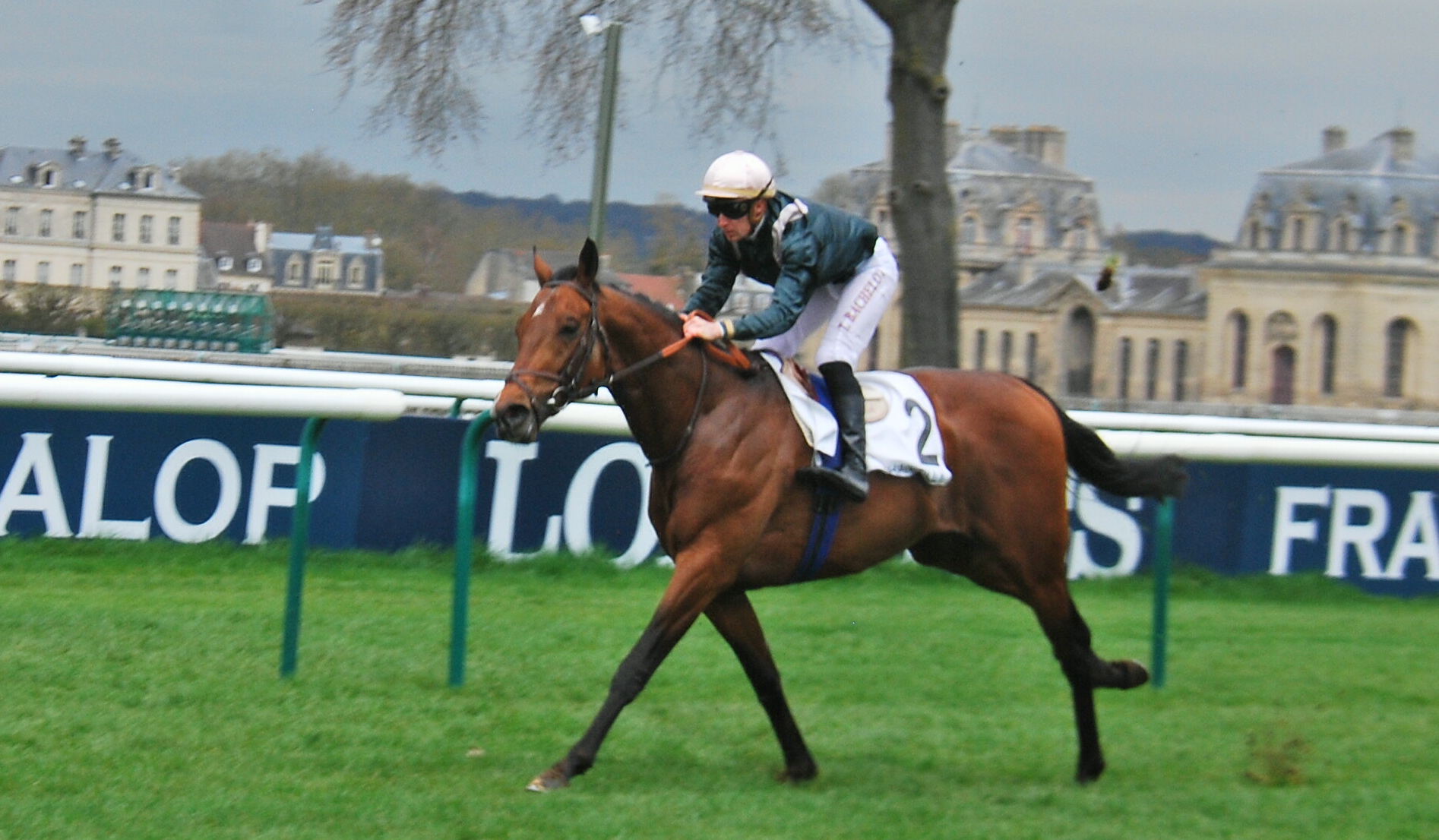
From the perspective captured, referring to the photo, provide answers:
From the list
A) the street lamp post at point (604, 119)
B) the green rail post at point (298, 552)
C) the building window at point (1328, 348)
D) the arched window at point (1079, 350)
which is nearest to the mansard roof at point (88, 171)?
the street lamp post at point (604, 119)

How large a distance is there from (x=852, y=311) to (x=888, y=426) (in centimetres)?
36

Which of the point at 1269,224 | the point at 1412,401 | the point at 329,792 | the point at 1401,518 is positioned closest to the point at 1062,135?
the point at 1269,224

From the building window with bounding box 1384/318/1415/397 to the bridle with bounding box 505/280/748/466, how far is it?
64821mm

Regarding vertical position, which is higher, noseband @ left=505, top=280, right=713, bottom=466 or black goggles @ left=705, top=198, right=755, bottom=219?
black goggles @ left=705, top=198, right=755, bottom=219

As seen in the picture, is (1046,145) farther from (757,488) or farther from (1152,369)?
(757,488)

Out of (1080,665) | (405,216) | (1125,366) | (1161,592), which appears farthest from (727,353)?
(1125,366)

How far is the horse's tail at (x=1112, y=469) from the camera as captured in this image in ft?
17.5

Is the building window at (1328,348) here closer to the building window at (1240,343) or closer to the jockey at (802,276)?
the building window at (1240,343)

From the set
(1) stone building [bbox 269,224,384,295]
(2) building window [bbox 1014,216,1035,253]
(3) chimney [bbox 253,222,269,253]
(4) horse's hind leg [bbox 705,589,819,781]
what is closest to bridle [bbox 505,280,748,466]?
(4) horse's hind leg [bbox 705,589,819,781]

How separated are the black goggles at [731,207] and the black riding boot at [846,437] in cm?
51

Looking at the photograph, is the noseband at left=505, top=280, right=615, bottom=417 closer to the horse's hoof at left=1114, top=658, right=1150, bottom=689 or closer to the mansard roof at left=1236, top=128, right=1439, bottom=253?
the horse's hoof at left=1114, top=658, right=1150, bottom=689

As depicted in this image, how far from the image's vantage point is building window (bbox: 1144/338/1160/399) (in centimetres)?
6869

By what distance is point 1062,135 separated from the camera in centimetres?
7900

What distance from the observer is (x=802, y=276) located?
4.56 metres
